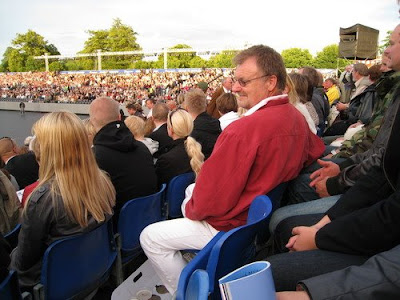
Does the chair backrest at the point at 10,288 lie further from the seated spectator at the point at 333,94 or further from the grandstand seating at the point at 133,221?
the seated spectator at the point at 333,94

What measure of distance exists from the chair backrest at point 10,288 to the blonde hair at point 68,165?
465 millimetres

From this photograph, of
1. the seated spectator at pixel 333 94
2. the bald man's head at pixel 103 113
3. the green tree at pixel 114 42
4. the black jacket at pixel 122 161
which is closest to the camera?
the black jacket at pixel 122 161

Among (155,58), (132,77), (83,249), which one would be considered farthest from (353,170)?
(155,58)

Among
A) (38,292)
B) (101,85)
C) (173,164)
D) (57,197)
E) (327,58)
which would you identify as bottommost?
(38,292)

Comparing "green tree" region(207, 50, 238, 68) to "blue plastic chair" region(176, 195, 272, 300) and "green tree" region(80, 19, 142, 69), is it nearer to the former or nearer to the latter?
"green tree" region(80, 19, 142, 69)

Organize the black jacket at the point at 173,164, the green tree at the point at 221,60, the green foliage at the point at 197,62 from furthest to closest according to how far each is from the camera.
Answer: the green foliage at the point at 197,62 → the green tree at the point at 221,60 → the black jacket at the point at 173,164

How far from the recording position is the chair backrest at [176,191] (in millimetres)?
3188

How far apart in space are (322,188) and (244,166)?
75 cm

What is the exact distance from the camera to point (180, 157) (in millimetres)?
3469

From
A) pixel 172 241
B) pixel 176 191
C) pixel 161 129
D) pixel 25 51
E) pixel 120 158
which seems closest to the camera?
pixel 172 241

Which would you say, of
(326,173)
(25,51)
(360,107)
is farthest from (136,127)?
(25,51)

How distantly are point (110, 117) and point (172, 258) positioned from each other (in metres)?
1.48

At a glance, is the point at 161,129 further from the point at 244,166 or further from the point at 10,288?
the point at 10,288

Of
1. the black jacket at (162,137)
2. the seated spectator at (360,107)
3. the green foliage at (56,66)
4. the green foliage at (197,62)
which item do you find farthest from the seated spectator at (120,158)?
the green foliage at (56,66)
